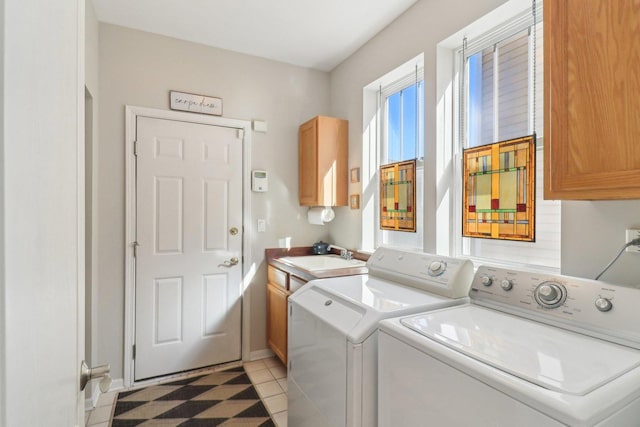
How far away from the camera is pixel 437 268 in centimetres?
165

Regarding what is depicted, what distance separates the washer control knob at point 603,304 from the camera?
1.06 m

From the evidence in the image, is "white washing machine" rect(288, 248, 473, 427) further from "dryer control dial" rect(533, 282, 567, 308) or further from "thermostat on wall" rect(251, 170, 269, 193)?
"thermostat on wall" rect(251, 170, 269, 193)

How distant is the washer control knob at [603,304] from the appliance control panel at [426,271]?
52cm

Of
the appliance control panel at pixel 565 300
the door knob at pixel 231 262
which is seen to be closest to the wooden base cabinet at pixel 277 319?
the door knob at pixel 231 262

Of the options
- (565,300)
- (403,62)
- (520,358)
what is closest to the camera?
(520,358)

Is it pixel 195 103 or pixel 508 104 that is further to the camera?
pixel 195 103

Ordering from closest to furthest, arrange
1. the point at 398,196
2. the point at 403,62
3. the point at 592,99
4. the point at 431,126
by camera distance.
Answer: the point at 592,99 → the point at 431,126 → the point at 403,62 → the point at 398,196

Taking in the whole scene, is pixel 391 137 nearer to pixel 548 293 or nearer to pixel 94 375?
pixel 548 293

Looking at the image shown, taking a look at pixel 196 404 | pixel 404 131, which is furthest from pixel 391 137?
pixel 196 404

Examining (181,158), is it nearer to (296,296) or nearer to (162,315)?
(162,315)

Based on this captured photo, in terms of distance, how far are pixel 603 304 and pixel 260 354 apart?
261 cm

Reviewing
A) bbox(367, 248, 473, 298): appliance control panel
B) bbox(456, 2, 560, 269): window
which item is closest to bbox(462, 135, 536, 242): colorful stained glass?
bbox(456, 2, 560, 269): window

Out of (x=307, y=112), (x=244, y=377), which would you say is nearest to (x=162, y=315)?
(x=244, y=377)

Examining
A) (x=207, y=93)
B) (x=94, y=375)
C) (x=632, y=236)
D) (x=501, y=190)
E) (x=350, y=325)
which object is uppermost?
(x=207, y=93)
